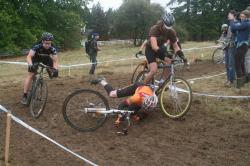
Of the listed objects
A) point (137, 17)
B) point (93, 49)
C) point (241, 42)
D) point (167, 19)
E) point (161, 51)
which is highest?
point (137, 17)

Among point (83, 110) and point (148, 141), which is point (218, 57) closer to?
point (83, 110)

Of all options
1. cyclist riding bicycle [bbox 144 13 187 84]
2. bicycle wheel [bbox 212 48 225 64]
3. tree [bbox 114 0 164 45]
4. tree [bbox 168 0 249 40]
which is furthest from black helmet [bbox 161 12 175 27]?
tree [bbox 168 0 249 40]

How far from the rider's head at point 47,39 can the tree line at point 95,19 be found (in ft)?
117

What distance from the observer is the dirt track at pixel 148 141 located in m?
7.39

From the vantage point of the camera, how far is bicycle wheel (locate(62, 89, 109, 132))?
Answer: 343 inches

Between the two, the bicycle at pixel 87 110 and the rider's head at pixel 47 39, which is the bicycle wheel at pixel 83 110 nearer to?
the bicycle at pixel 87 110

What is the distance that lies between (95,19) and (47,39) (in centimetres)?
8466

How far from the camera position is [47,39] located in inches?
397

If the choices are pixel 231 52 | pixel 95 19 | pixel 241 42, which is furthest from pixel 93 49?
pixel 95 19

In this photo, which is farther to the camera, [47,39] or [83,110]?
[47,39]

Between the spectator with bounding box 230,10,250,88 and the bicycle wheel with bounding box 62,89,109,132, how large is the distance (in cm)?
520

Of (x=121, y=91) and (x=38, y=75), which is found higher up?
(x=38, y=75)

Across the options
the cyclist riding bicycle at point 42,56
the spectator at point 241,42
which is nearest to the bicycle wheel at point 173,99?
the cyclist riding bicycle at point 42,56

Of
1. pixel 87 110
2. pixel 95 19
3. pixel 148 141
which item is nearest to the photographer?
pixel 148 141
